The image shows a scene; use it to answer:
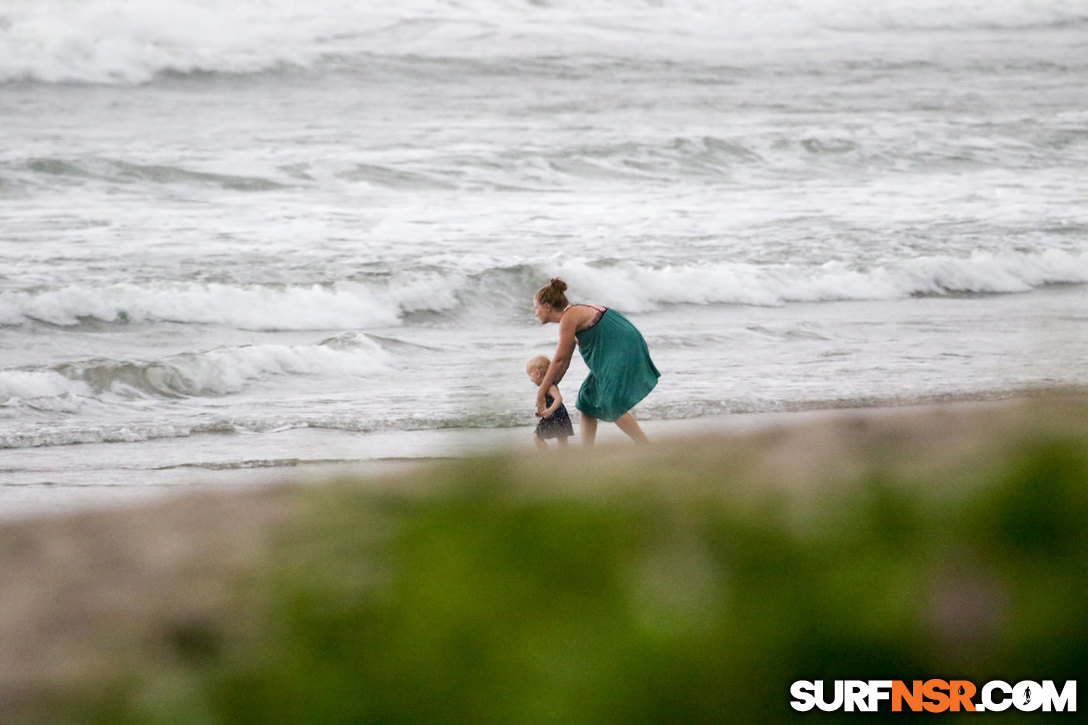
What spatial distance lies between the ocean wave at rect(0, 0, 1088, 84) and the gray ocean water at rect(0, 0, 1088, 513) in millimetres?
175

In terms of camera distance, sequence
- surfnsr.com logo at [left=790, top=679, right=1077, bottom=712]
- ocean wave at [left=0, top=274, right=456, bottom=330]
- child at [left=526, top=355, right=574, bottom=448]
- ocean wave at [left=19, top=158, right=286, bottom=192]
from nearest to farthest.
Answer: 1. surfnsr.com logo at [left=790, top=679, right=1077, bottom=712]
2. child at [left=526, top=355, right=574, bottom=448]
3. ocean wave at [left=0, top=274, right=456, bottom=330]
4. ocean wave at [left=19, top=158, right=286, bottom=192]

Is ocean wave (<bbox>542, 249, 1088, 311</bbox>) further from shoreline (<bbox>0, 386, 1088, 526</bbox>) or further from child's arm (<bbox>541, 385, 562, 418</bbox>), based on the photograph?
child's arm (<bbox>541, 385, 562, 418</bbox>)

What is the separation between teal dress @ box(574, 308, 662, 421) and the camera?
7469 mm

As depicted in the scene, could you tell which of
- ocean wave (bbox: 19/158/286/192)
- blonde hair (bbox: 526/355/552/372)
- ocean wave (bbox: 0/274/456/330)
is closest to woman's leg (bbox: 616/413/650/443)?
blonde hair (bbox: 526/355/552/372)

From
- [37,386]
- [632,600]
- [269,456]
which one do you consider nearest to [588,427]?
[269,456]

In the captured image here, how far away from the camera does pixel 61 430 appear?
32.0 ft

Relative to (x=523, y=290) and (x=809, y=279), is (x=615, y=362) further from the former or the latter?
(x=809, y=279)

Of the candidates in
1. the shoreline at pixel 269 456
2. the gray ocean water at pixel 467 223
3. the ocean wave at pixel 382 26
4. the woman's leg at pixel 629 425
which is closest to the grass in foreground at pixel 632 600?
the gray ocean water at pixel 467 223

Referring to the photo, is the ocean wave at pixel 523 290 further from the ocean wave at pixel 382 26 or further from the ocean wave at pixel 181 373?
the ocean wave at pixel 382 26

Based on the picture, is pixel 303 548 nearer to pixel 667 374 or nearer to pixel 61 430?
pixel 61 430

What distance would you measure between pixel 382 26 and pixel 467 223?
2426 centimetres

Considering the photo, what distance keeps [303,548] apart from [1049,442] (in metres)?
1.14

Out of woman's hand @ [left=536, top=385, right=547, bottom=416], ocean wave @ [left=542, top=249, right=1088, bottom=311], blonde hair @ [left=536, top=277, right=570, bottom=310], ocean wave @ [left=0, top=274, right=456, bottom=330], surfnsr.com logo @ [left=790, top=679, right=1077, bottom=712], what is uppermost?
surfnsr.com logo @ [left=790, top=679, right=1077, bottom=712]

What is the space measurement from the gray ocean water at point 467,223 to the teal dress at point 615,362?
2.15 feet
